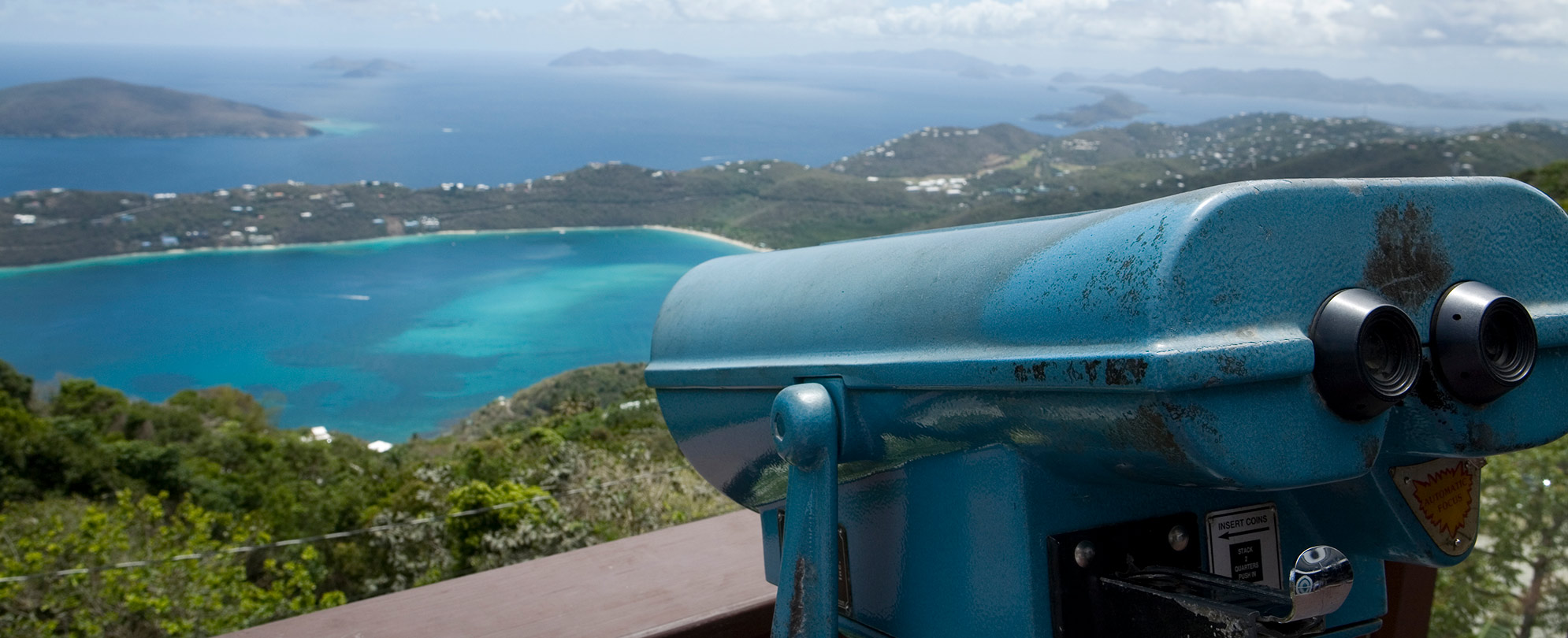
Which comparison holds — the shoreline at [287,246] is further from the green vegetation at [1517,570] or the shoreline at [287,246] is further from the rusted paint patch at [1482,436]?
the rusted paint patch at [1482,436]

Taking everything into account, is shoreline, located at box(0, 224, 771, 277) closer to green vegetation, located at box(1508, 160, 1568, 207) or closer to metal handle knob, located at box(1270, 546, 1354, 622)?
green vegetation, located at box(1508, 160, 1568, 207)

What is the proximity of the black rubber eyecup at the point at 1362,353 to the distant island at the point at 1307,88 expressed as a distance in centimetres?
1043

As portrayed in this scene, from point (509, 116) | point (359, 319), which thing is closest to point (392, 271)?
point (359, 319)

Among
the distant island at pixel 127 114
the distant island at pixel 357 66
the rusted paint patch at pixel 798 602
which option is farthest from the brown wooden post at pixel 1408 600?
the distant island at pixel 357 66

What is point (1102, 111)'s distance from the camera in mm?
24781

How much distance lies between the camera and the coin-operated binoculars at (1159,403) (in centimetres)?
66

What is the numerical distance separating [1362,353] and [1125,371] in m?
0.16

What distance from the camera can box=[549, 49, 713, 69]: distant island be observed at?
2645 inches

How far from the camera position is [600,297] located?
31.5m

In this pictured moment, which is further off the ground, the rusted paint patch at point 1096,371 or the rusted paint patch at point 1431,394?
the rusted paint patch at point 1096,371

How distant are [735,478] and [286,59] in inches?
3270

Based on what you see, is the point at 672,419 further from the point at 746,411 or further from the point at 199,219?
the point at 199,219

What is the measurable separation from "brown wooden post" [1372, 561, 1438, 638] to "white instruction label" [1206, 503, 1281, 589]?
0.77m

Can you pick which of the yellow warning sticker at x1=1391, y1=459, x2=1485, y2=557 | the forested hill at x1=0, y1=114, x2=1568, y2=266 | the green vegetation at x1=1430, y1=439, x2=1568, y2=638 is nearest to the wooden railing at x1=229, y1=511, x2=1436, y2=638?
the yellow warning sticker at x1=1391, y1=459, x2=1485, y2=557
